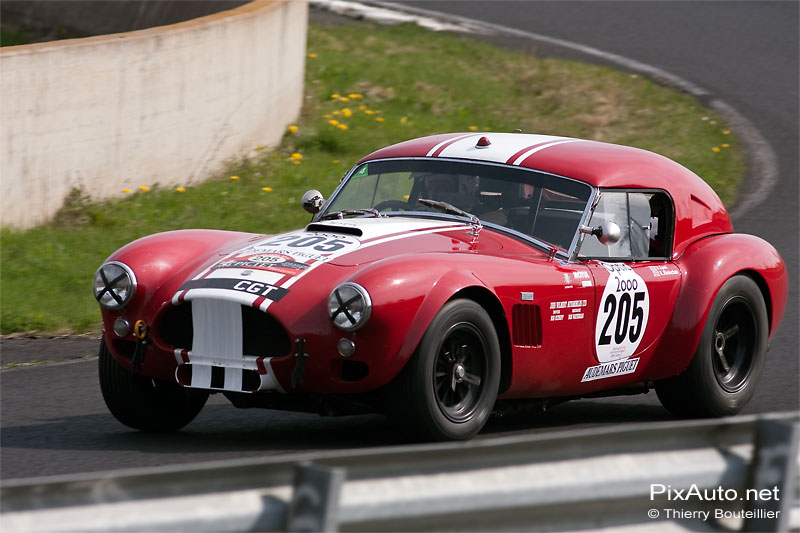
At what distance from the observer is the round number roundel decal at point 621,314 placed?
6.08 meters

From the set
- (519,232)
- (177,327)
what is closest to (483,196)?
(519,232)

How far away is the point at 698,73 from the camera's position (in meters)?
17.0

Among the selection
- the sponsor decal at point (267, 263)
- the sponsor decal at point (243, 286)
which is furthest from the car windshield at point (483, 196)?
the sponsor decal at point (243, 286)

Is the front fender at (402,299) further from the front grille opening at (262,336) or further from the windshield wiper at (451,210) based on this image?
the windshield wiper at (451,210)

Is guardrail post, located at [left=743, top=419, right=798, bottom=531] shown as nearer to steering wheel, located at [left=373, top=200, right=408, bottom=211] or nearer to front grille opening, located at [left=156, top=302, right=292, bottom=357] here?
front grille opening, located at [left=156, top=302, right=292, bottom=357]

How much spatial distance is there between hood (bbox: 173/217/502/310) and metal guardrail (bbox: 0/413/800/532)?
2033 millimetres

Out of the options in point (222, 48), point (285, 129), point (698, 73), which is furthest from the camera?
point (698, 73)

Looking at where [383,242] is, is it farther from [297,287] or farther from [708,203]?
[708,203]

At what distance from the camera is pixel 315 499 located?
121 inches

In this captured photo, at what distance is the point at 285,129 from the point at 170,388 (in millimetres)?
7570

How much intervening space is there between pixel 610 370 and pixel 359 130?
7872 millimetres

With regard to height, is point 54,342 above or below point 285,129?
below

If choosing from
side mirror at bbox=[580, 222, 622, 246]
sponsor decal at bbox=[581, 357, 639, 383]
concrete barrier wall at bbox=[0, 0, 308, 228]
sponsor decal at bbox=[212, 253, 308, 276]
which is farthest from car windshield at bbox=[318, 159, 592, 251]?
concrete barrier wall at bbox=[0, 0, 308, 228]

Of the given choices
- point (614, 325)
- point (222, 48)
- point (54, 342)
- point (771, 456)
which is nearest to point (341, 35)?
point (222, 48)
